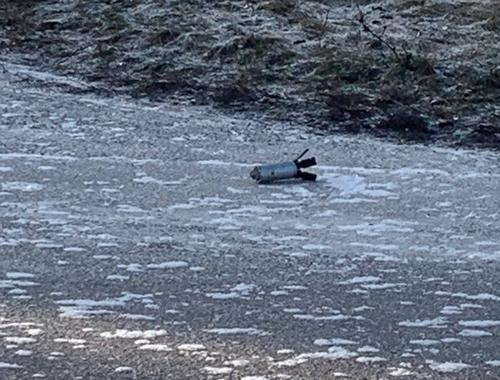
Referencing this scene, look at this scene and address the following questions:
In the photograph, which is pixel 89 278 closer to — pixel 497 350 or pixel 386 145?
pixel 497 350

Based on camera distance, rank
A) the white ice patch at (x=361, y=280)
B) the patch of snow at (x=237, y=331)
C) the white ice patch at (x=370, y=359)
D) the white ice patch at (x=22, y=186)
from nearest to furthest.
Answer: the white ice patch at (x=370, y=359)
the patch of snow at (x=237, y=331)
the white ice patch at (x=361, y=280)
the white ice patch at (x=22, y=186)

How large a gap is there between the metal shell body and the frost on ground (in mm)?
1274

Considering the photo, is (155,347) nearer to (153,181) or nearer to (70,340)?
(70,340)

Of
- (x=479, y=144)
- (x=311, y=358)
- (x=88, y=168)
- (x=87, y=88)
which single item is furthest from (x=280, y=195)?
(x=87, y=88)

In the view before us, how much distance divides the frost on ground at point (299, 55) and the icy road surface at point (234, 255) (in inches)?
24.3

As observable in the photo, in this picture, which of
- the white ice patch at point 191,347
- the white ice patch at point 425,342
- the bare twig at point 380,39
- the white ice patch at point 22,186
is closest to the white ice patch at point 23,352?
the white ice patch at point 191,347

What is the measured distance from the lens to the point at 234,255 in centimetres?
586

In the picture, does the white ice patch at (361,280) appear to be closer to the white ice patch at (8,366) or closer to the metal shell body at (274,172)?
the white ice patch at (8,366)

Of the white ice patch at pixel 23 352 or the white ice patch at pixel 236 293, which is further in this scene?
the white ice patch at pixel 236 293

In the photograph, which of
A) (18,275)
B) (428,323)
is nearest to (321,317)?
(428,323)

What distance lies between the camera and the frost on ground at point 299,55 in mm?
8797

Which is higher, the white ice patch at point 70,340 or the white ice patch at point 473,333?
the white ice patch at point 70,340

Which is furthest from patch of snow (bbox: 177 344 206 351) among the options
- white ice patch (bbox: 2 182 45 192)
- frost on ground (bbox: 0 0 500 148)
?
frost on ground (bbox: 0 0 500 148)

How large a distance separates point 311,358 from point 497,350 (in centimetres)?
68
